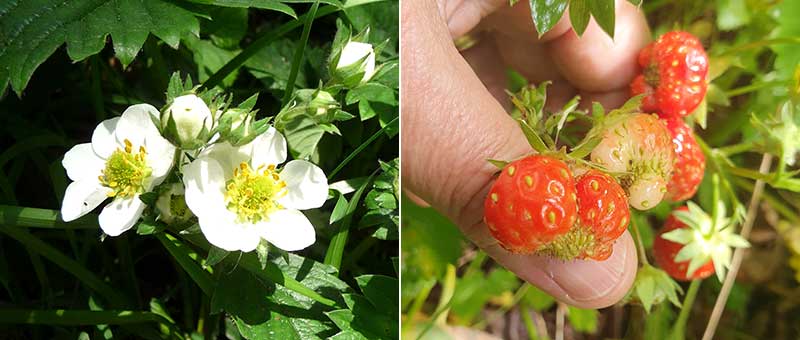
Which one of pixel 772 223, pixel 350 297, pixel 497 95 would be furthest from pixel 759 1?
pixel 350 297

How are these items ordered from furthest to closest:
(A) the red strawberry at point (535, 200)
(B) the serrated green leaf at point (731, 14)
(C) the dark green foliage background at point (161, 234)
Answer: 1. (B) the serrated green leaf at point (731, 14)
2. (C) the dark green foliage background at point (161, 234)
3. (A) the red strawberry at point (535, 200)

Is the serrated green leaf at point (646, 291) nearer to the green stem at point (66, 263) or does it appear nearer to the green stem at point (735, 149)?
the green stem at point (735, 149)

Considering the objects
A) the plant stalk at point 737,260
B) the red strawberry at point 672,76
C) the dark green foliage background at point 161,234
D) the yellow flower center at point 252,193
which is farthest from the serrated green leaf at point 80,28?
the plant stalk at point 737,260

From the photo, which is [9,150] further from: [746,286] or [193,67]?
[746,286]

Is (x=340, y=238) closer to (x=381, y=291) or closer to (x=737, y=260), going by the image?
(x=381, y=291)

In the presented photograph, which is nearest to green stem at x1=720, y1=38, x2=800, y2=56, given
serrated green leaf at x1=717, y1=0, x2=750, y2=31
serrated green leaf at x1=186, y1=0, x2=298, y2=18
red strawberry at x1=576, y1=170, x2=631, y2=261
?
serrated green leaf at x1=717, y1=0, x2=750, y2=31
